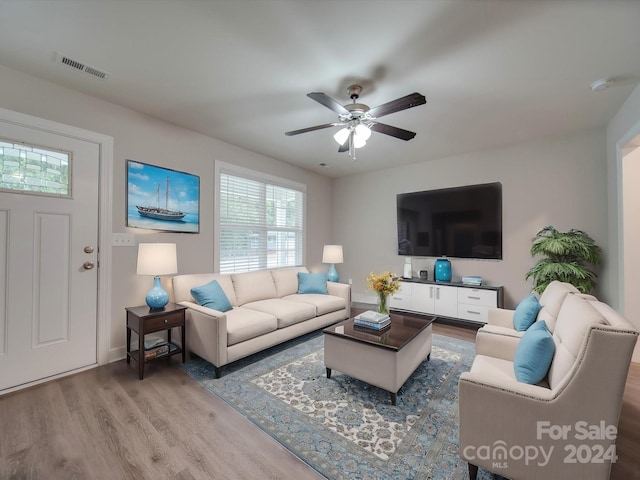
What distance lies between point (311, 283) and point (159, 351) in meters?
2.07

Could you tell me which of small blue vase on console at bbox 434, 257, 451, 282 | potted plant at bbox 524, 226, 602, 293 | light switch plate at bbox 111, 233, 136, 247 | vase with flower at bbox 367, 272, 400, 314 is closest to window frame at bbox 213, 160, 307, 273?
light switch plate at bbox 111, 233, 136, 247

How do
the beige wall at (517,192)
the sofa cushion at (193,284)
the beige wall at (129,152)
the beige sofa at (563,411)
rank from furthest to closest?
the beige wall at (517,192)
the sofa cushion at (193,284)
the beige wall at (129,152)
the beige sofa at (563,411)

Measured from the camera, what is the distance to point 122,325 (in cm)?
283

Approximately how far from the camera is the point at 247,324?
2.68 meters

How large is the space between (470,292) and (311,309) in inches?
88.6

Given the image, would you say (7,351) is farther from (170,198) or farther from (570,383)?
(570,383)

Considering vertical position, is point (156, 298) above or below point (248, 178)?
below

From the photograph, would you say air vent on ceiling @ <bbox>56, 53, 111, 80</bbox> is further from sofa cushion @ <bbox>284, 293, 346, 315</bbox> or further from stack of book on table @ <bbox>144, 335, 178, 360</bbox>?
sofa cushion @ <bbox>284, 293, 346, 315</bbox>

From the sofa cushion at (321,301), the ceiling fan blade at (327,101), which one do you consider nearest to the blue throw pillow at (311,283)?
the sofa cushion at (321,301)

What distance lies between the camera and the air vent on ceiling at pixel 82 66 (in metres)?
2.06

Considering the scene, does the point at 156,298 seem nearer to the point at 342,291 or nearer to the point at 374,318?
the point at 374,318

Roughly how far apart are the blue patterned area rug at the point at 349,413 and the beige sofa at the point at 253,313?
22 centimetres

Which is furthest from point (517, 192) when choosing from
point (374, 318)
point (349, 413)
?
point (349, 413)

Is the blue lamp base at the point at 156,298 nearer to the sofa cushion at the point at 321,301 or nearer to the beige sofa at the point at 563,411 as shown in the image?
the sofa cushion at the point at 321,301
